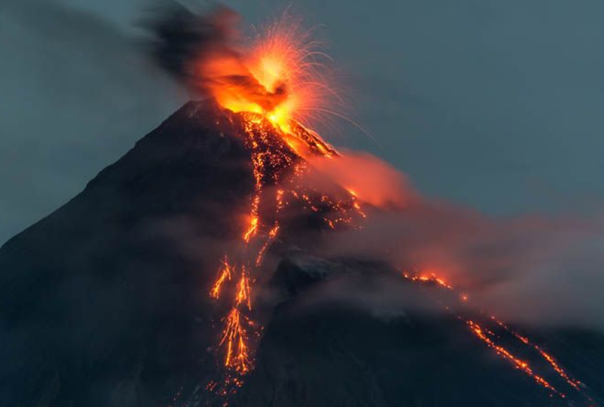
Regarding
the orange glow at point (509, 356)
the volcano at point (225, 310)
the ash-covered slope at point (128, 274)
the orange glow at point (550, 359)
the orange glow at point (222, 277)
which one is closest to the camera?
the volcano at point (225, 310)

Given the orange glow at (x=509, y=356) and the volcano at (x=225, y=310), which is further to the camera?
the orange glow at (x=509, y=356)

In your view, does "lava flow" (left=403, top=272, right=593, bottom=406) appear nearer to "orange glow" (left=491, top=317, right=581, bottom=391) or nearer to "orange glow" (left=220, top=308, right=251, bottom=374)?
"orange glow" (left=491, top=317, right=581, bottom=391)

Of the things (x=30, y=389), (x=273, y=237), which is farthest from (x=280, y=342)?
(x=30, y=389)

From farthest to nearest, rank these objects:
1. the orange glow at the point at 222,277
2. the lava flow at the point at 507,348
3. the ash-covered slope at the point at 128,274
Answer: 1. the orange glow at the point at 222,277
2. the lava flow at the point at 507,348
3. the ash-covered slope at the point at 128,274

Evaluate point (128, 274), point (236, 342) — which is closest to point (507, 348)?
point (236, 342)

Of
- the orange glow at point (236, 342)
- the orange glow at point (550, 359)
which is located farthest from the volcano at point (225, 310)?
the orange glow at point (550, 359)

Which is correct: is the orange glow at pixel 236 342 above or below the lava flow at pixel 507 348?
below

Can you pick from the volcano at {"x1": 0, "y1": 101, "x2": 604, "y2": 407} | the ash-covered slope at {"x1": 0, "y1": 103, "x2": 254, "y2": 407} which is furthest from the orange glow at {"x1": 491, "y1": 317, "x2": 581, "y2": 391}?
the ash-covered slope at {"x1": 0, "y1": 103, "x2": 254, "y2": 407}

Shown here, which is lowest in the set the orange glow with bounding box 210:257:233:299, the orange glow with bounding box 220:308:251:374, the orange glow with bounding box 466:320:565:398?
the orange glow with bounding box 220:308:251:374

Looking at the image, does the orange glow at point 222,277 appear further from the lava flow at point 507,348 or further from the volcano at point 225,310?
the lava flow at point 507,348
